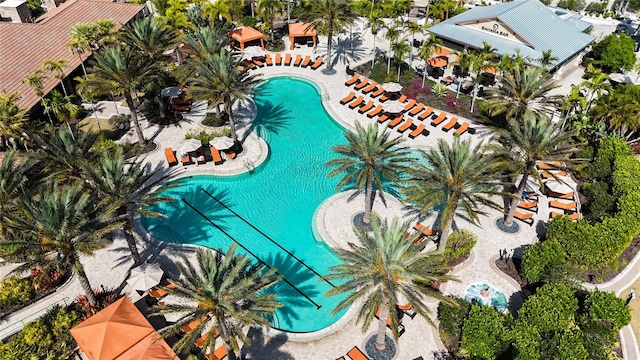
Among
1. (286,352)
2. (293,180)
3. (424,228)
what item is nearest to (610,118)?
(424,228)

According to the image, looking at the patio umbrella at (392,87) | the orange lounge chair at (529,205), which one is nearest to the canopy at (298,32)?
the patio umbrella at (392,87)

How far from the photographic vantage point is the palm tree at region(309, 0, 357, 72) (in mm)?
41656

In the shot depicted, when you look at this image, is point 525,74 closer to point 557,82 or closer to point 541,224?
point 541,224

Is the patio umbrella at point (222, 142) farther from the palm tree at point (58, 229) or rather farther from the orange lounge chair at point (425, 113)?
the orange lounge chair at point (425, 113)

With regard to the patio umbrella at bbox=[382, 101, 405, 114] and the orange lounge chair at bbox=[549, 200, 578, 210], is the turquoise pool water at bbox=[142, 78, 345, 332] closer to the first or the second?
the patio umbrella at bbox=[382, 101, 405, 114]

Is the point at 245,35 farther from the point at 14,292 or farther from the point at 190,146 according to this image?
the point at 14,292

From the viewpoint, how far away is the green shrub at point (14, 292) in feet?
76.3

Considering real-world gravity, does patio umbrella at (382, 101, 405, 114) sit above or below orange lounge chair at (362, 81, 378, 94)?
above

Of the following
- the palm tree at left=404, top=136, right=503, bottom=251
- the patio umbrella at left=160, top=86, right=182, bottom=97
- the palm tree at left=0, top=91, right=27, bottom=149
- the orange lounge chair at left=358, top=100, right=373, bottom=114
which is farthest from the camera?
the orange lounge chair at left=358, top=100, right=373, bottom=114

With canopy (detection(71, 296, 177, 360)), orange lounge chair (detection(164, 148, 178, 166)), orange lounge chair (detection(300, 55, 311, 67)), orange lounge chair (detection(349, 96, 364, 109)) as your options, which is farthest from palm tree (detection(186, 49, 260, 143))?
canopy (detection(71, 296, 177, 360))

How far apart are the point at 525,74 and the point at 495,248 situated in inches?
537

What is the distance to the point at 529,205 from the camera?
29.8 meters

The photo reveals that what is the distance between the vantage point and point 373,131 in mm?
26234

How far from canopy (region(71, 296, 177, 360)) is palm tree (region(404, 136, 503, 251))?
49.1 feet
